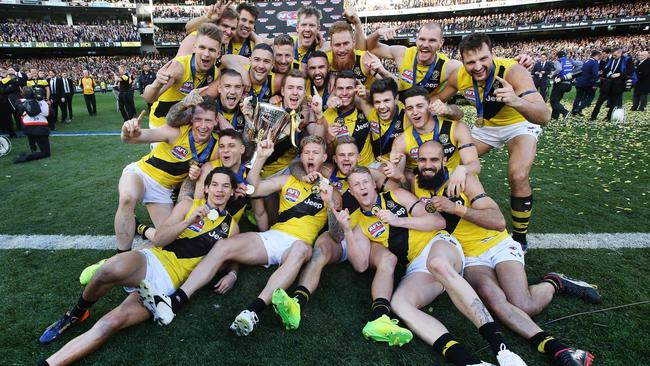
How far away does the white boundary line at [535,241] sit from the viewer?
401 centimetres

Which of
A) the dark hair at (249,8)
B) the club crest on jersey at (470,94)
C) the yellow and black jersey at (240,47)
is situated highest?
the dark hair at (249,8)

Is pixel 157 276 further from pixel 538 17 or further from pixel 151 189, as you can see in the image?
pixel 538 17

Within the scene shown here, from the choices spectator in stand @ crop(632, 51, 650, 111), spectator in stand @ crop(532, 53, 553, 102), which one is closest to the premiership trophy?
spectator in stand @ crop(632, 51, 650, 111)

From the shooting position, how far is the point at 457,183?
3287 mm

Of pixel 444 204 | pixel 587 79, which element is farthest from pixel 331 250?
pixel 587 79

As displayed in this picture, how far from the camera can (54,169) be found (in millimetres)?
7562

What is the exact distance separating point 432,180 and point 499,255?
2.82 feet

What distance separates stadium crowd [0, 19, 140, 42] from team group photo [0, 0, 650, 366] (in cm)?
4199

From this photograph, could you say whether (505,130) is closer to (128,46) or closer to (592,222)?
(592,222)

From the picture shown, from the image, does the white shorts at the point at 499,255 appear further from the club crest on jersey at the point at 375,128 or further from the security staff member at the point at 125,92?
the security staff member at the point at 125,92

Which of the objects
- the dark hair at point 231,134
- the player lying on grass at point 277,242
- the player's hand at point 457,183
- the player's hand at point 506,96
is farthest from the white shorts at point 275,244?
the player's hand at point 506,96

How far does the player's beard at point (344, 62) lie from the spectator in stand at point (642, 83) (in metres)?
12.3

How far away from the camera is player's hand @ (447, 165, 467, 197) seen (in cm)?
328

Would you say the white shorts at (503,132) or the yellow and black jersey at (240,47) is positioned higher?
the yellow and black jersey at (240,47)
